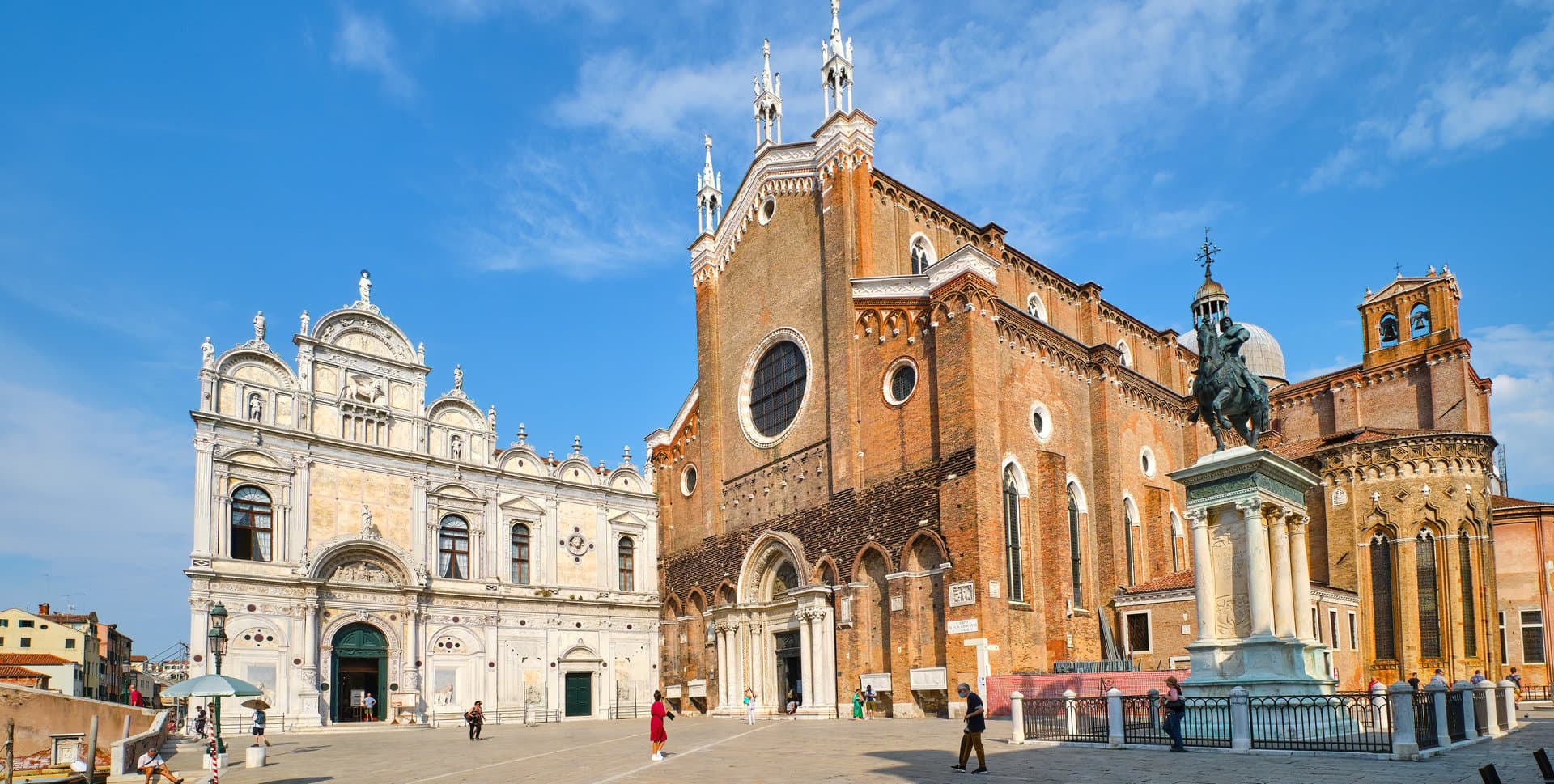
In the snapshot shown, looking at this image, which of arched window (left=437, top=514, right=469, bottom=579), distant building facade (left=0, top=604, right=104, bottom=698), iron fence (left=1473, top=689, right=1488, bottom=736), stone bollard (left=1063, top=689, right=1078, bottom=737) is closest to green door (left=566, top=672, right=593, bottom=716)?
arched window (left=437, top=514, right=469, bottom=579)

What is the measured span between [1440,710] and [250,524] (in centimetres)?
2733

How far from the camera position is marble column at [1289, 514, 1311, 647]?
16.5m

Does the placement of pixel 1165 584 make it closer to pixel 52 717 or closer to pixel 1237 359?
pixel 1237 359

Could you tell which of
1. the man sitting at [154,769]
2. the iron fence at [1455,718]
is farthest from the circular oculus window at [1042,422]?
the man sitting at [154,769]

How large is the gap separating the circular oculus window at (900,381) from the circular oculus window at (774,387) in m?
3.46

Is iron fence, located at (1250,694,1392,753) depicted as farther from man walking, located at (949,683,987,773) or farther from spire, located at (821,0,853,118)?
spire, located at (821,0,853,118)

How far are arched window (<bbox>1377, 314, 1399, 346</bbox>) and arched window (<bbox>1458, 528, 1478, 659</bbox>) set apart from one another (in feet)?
31.7

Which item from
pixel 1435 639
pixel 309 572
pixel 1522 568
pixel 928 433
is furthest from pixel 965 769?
pixel 1522 568

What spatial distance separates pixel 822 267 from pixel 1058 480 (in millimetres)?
9012

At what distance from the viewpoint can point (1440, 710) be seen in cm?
1398

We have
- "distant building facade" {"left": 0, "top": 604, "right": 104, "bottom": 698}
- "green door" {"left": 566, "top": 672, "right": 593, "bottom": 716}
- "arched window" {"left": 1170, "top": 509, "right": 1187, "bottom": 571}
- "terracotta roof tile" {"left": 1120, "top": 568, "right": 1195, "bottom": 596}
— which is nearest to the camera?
"terracotta roof tile" {"left": 1120, "top": 568, "right": 1195, "bottom": 596}

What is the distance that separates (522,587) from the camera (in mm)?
34469

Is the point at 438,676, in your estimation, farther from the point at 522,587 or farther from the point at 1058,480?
the point at 1058,480

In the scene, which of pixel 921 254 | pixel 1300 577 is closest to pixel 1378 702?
pixel 1300 577
